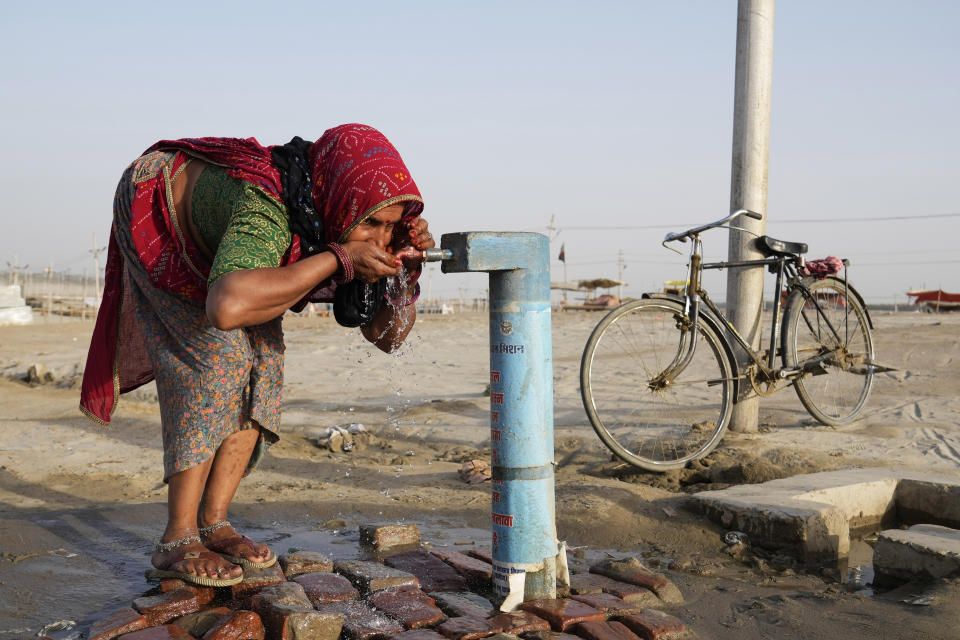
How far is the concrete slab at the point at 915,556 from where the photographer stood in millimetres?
2773

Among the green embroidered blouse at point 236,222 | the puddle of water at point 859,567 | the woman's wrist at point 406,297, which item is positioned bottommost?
the puddle of water at point 859,567

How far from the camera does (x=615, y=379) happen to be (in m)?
7.71

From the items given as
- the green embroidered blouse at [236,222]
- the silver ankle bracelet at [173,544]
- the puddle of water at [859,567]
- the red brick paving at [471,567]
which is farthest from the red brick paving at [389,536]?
the puddle of water at [859,567]

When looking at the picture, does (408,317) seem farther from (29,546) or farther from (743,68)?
(743,68)

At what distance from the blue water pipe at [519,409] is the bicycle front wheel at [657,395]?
1.55 meters

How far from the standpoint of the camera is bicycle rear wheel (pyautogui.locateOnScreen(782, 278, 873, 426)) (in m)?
5.03

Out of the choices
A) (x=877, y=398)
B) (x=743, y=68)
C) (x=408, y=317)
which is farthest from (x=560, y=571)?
(x=877, y=398)

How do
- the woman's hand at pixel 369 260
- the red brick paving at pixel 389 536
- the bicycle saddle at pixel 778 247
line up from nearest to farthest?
the woman's hand at pixel 369 260 → the red brick paving at pixel 389 536 → the bicycle saddle at pixel 778 247

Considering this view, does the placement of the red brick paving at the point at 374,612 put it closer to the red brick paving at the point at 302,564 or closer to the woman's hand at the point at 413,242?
the red brick paving at the point at 302,564

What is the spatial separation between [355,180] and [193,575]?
1.33 metres

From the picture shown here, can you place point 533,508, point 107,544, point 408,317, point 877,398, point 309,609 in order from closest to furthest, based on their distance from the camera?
point 309,609 < point 533,508 < point 408,317 < point 107,544 < point 877,398

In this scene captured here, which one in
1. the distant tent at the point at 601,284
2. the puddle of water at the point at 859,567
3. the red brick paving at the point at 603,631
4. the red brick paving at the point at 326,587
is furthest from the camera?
the distant tent at the point at 601,284

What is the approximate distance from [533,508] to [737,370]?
2.50 metres

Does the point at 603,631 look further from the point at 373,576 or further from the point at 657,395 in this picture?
the point at 657,395
